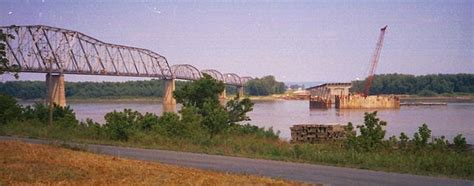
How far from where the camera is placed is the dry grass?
1186 cm

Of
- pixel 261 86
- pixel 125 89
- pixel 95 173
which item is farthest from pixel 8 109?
pixel 261 86

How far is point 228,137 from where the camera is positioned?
2764 cm

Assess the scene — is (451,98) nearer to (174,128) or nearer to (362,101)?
(362,101)

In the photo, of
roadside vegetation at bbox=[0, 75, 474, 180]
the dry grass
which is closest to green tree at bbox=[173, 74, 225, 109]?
roadside vegetation at bbox=[0, 75, 474, 180]

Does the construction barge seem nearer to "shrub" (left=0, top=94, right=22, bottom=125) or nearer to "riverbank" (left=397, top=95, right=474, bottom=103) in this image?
"riverbank" (left=397, top=95, right=474, bottom=103)

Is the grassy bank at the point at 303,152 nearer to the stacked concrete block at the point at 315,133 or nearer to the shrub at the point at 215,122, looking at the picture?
the shrub at the point at 215,122

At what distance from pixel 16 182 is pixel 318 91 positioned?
4845 inches

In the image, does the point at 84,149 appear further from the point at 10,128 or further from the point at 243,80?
the point at 243,80

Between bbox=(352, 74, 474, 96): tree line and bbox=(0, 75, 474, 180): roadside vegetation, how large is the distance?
5228cm

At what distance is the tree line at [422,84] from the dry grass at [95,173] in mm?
67821

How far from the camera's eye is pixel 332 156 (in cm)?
1797

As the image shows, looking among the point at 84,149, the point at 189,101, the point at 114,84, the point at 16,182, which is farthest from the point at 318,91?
the point at 16,182

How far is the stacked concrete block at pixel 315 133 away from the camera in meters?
30.4

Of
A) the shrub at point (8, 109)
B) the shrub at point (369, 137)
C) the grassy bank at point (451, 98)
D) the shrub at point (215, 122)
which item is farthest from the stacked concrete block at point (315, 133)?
the grassy bank at point (451, 98)
